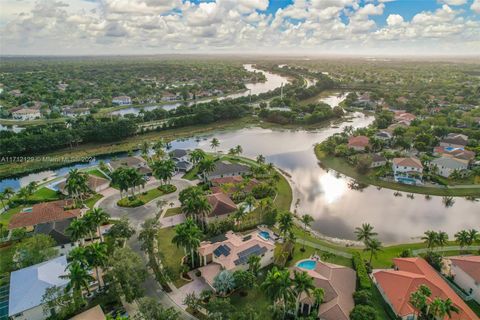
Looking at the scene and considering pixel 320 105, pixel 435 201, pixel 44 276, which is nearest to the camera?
pixel 44 276

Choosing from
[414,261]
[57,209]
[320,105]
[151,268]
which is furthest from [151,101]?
[414,261]

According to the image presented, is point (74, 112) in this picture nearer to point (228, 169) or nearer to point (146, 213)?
point (228, 169)

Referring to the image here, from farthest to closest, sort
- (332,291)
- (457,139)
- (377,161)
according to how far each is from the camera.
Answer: (457,139), (377,161), (332,291)

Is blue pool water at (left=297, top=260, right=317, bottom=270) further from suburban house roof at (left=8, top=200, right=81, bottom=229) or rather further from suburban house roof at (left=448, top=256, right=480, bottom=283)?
suburban house roof at (left=8, top=200, right=81, bottom=229)

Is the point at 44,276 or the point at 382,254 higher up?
the point at 44,276

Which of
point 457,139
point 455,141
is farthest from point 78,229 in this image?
point 457,139

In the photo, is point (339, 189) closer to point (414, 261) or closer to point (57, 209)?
point (414, 261)
